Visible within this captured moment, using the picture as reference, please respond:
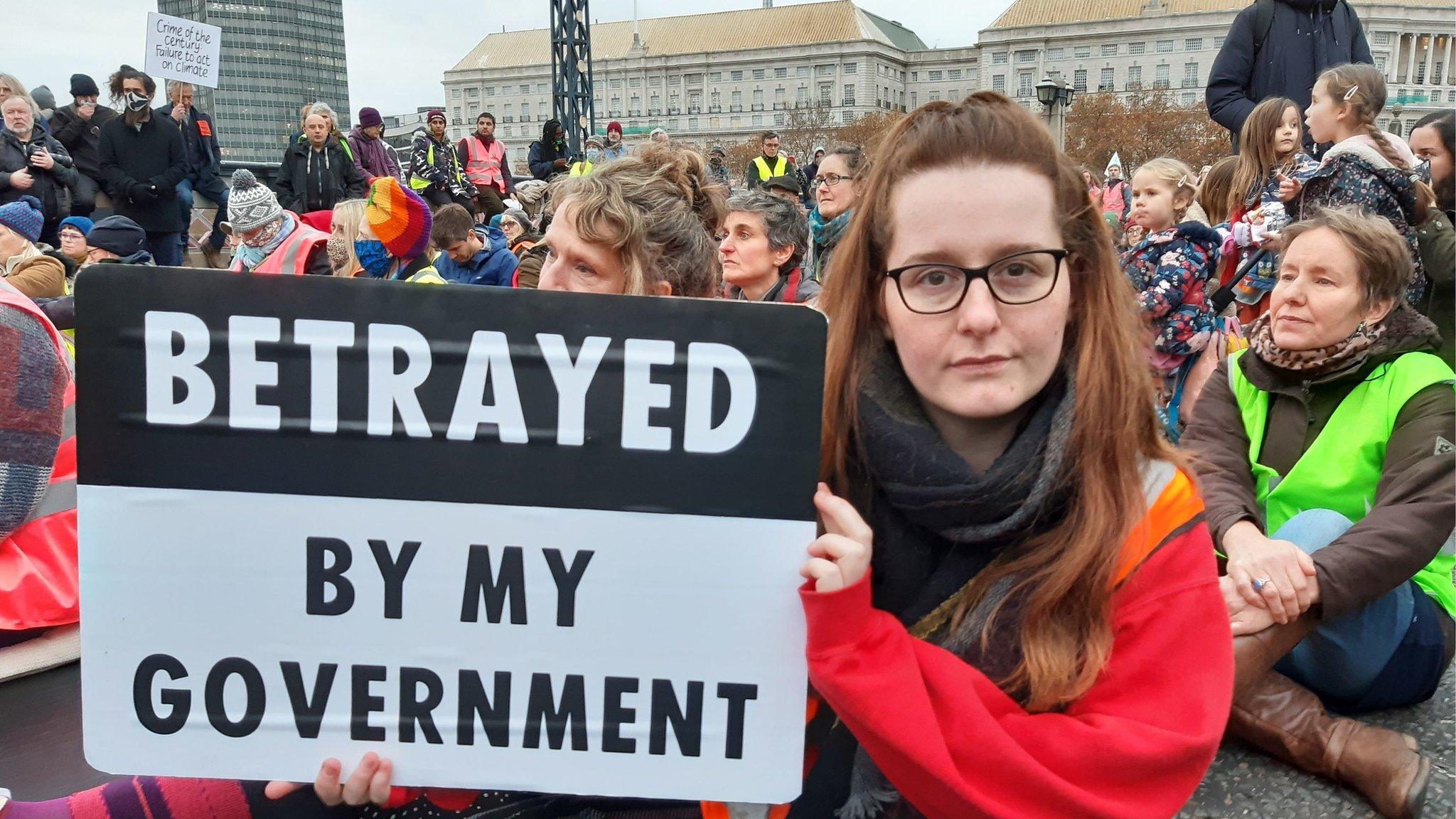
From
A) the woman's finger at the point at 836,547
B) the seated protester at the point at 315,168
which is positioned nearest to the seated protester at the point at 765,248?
the woman's finger at the point at 836,547

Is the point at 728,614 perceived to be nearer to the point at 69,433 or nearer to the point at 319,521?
the point at 319,521

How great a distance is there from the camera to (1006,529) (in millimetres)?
1405

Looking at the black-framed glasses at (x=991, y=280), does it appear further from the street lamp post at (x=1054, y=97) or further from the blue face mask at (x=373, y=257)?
the street lamp post at (x=1054, y=97)

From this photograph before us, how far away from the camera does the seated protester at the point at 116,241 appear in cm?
622

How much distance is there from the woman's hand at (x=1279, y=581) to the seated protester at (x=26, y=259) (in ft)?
17.4

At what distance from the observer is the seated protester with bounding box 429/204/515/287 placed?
671 cm

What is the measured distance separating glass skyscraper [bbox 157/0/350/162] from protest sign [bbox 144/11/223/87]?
117 ft

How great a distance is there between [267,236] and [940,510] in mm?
5671

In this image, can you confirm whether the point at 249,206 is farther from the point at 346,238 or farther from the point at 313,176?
the point at 313,176

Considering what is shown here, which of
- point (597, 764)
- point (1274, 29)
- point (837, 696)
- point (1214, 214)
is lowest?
point (597, 764)

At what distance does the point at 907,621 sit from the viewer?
4.97 ft

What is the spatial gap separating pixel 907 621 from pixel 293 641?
89 cm

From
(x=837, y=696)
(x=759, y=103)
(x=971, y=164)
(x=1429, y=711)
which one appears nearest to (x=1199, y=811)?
(x=1429, y=711)

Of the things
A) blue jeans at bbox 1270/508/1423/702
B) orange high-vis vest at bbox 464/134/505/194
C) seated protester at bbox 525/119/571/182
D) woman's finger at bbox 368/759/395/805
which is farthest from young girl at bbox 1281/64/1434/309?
seated protester at bbox 525/119/571/182
